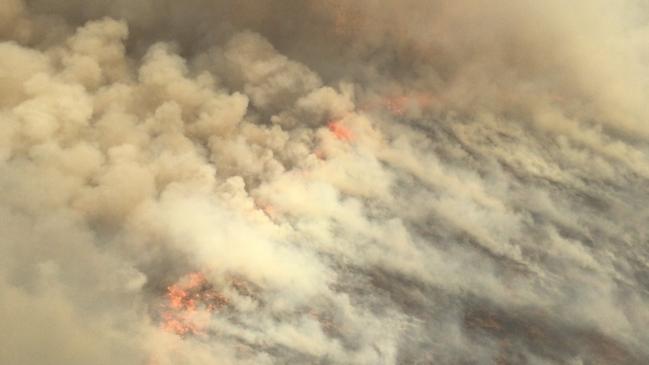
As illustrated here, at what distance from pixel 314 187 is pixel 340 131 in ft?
6.87

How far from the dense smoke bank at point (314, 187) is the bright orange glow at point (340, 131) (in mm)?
78

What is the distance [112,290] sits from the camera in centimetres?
876

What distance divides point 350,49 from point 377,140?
10.7ft

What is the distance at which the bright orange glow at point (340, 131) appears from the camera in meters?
12.8

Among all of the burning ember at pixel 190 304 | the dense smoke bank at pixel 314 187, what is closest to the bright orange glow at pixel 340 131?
the dense smoke bank at pixel 314 187

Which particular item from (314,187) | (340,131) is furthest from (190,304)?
(340,131)

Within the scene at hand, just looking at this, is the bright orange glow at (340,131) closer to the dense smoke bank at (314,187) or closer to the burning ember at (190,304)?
the dense smoke bank at (314,187)

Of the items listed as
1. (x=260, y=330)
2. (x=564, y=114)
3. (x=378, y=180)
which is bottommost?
(x=260, y=330)

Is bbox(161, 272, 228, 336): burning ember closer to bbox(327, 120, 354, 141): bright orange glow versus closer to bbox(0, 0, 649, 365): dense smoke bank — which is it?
bbox(0, 0, 649, 365): dense smoke bank

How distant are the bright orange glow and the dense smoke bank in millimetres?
78

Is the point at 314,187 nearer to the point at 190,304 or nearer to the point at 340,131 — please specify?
the point at 340,131

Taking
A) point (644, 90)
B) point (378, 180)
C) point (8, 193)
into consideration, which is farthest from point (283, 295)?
point (644, 90)

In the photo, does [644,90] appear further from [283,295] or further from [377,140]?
[283,295]

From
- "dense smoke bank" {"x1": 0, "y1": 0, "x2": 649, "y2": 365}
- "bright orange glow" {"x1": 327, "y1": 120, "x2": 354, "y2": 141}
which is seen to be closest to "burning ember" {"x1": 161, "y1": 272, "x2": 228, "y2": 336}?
"dense smoke bank" {"x1": 0, "y1": 0, "x2": 649, "y2": 365}
